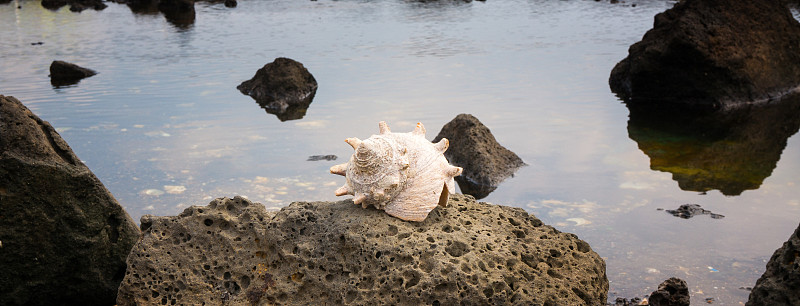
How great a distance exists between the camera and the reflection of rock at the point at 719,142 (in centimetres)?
791

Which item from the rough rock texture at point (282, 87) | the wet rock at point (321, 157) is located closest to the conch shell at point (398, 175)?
the wet rock at point (321, 157)

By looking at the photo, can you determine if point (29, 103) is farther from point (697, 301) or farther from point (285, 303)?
point (697, 301)

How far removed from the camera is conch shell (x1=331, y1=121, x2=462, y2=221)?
4.25m

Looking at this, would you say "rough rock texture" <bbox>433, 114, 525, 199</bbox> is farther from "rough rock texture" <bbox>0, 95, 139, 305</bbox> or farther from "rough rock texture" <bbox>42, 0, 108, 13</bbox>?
"rough rock texture" <bbox>42, 0, 108, 13</bbox>

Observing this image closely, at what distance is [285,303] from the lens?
4.35 m

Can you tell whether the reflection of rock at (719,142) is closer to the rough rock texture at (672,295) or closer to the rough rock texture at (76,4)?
the rough rock texture at (672,295)

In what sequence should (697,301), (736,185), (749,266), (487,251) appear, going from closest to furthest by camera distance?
1. (487,251)
2. (697,301)
3. (749,266)
4. (736,185)

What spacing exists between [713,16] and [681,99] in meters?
1.39

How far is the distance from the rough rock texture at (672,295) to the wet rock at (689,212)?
197cm

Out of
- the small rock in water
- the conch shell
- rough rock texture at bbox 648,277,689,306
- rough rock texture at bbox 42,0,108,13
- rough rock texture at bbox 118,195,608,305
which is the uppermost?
the conch shell

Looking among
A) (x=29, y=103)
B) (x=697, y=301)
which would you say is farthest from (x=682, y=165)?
(x=29, y=103)

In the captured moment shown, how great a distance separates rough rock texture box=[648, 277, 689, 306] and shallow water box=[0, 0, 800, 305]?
31 cm

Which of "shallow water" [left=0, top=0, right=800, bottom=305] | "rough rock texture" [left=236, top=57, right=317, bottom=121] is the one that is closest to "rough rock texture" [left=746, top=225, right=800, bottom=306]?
"shallow water" [left=0, top=0, right=800, bottom=305]

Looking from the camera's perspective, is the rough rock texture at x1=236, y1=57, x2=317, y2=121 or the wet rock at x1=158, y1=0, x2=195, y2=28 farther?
the wet rock at x1=158, y1=0, x2=195, y2=28
